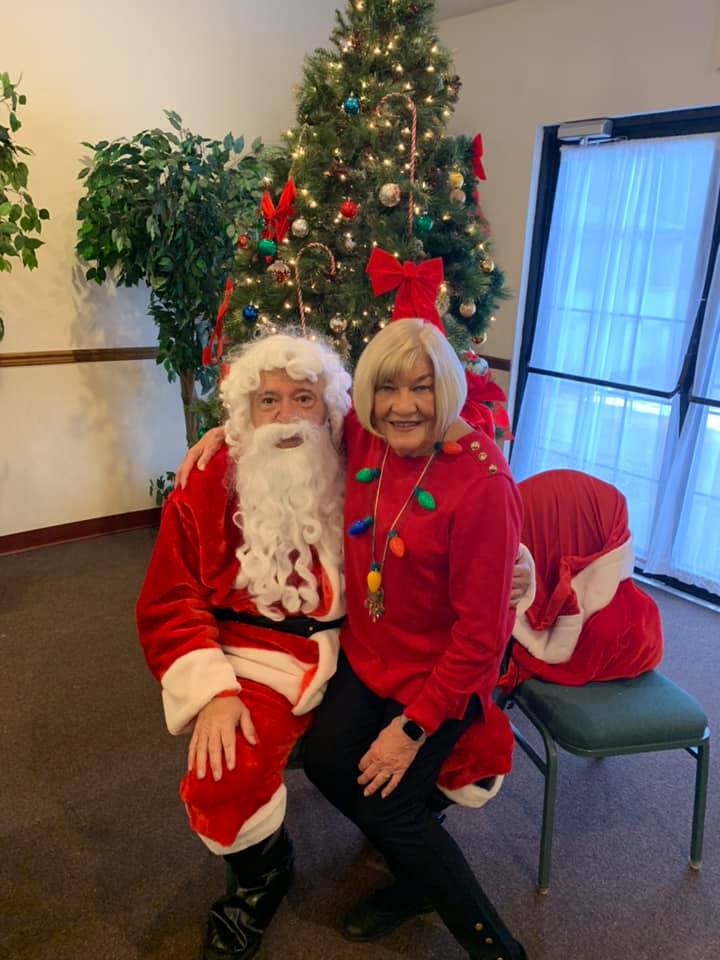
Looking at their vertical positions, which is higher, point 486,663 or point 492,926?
point 486,663

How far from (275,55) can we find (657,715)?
11.6ft

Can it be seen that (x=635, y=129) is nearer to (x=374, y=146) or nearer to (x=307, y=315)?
(x=374, y=146)

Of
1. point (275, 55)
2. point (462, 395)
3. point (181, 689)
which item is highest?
point (275, 55)

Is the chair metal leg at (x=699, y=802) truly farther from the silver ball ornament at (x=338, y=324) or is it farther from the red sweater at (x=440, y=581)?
the silver ball ornament at (x=338, y=324)

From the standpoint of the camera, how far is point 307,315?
2170mm

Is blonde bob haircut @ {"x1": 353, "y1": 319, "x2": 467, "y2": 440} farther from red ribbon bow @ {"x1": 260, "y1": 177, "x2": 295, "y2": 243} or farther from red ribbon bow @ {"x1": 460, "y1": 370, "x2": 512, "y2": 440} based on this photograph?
red ribbon bow @ {"x1": 260, "y1": 177, "x2": 295, "y2": 243}

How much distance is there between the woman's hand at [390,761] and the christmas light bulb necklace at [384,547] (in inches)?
9.0

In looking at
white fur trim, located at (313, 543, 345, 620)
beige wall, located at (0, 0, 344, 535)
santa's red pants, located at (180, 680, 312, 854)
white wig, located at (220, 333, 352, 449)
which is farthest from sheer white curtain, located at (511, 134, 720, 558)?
santa's red pants, located at (180, 680, 312, 854)

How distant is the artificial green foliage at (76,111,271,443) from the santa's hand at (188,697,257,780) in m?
1.62

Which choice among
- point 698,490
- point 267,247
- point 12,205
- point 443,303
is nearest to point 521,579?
point 443,303

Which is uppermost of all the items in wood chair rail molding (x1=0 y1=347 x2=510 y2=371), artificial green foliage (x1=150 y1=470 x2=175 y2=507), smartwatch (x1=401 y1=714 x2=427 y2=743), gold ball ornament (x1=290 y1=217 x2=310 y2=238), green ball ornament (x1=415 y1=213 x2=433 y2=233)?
green ball ornament (x1=415 y1=213 x2=433 y2=233)

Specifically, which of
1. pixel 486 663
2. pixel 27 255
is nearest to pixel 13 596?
pixel 27 255

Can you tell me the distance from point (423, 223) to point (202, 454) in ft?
3.46

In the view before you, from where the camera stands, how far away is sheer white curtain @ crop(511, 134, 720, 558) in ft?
10.1
